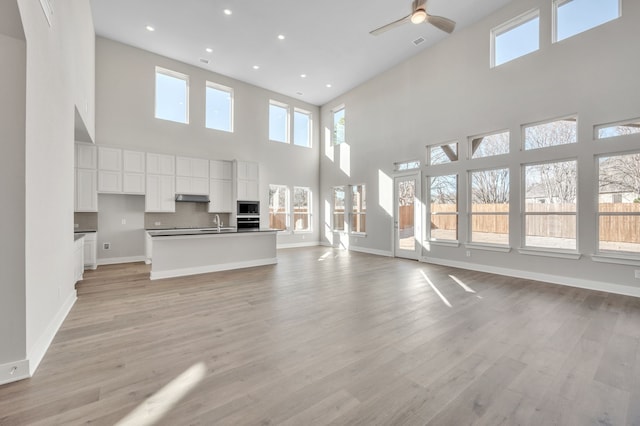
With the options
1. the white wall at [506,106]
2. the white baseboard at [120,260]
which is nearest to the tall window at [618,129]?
the white wall at [506,106]

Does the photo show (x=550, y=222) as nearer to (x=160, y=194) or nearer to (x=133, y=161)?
(x=160, y=194)

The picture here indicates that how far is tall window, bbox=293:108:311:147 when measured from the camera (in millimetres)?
9969

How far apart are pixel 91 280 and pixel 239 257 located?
8.37ft

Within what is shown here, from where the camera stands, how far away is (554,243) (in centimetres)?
482

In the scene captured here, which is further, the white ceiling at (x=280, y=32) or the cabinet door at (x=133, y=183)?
the cabinet door at (x=133, y=183)

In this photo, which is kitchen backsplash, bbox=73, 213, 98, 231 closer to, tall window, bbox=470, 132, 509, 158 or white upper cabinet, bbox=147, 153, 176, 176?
white upper cabinet, bbox=147, 153, 176, 176

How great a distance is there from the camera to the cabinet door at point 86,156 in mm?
5867

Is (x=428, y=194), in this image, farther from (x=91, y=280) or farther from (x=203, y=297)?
(x=91, y=280)

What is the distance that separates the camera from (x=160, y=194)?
6.77m

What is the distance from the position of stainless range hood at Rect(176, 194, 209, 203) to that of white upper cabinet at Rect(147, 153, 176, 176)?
626 millimetres

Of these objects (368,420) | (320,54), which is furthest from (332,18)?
(368,420)

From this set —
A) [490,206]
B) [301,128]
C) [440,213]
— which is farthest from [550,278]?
[301,128]

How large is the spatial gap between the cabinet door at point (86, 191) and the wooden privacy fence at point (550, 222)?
7.78m

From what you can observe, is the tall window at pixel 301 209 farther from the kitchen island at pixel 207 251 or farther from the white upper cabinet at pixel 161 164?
the white upper cabinet at pixel 161 164
